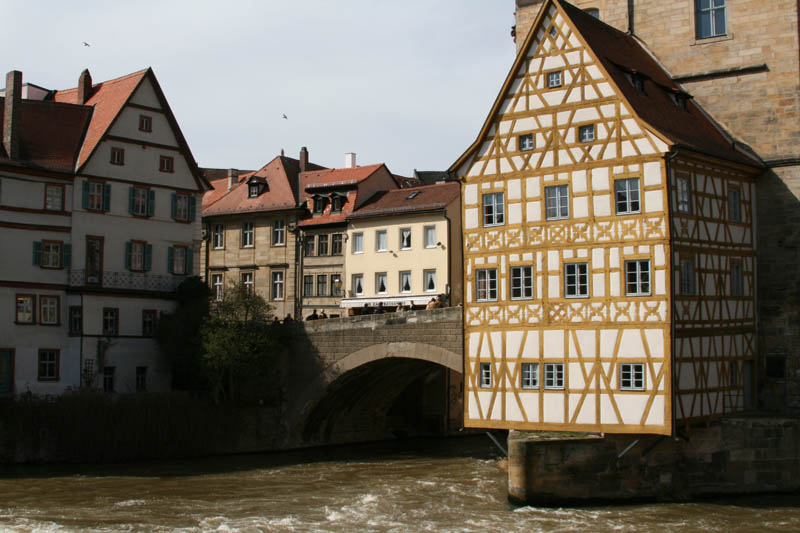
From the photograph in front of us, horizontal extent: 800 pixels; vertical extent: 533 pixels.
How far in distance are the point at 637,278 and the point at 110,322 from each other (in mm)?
20301

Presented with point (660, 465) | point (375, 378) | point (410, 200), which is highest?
point (410, 200)

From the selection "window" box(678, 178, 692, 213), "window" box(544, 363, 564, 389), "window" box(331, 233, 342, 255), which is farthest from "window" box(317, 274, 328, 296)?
"window" box(678, 178, 692, 213)

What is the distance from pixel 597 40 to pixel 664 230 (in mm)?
6285

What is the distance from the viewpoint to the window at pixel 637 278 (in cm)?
2666

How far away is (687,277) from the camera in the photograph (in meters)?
27.2

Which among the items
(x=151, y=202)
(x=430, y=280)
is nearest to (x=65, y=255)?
(x=151, y=202)

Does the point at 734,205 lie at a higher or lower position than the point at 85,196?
lower

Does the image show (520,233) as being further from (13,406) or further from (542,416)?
(13,406)

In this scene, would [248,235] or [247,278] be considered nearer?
[247,278]

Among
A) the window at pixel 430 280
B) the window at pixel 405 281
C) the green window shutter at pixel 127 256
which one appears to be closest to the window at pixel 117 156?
the green window shutter at pixel 127 256

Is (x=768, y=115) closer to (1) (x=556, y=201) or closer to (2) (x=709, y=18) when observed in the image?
(2) (x=709, y=18)

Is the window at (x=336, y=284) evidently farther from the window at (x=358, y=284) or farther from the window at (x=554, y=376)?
the window at (x=554, y=376)

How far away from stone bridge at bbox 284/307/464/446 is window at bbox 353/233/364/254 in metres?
6.77

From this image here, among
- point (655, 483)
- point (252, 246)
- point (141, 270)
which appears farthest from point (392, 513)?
point (252, 246)
